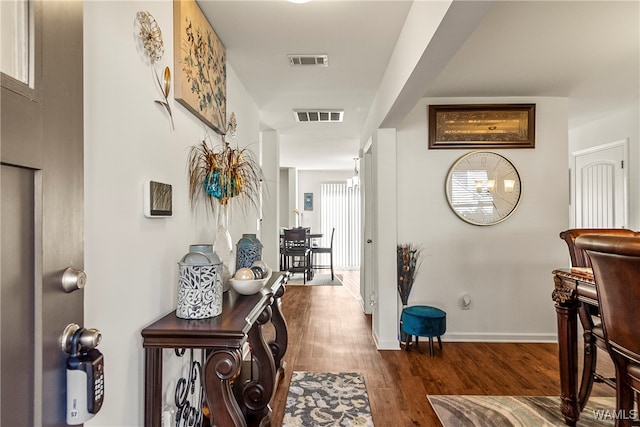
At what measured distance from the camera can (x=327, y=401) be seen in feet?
7.75

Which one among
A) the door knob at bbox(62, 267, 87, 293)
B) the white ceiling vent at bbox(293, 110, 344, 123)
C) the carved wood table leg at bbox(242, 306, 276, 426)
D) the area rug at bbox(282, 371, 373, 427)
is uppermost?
the white ceiling vent at bbox(293, 110, 344, 123)

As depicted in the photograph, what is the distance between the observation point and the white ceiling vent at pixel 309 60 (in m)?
2.63

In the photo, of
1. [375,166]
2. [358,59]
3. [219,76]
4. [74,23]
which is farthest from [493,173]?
[74,23]

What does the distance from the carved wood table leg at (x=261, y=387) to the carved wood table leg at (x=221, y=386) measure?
62cm

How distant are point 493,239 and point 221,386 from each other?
10.1ft

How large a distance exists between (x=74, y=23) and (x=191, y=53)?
1.12 m

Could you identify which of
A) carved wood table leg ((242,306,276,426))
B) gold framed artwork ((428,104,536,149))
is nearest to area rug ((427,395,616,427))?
carved wood table leg ((242,306,276,426))

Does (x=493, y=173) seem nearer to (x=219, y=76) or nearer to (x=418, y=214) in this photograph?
(x=418, y=214)

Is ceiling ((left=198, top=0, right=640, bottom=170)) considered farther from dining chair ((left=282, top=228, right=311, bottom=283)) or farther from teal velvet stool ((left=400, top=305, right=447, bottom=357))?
dining chair ((left=282, top=228, right=311, bottom=283))

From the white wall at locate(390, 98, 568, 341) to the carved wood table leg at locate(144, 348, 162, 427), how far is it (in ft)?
8.88

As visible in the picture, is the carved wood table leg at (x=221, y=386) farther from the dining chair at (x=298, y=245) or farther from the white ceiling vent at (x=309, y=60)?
the dining chair at (x=298, y=245)

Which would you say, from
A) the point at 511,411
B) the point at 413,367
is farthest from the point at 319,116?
the point at 511,411

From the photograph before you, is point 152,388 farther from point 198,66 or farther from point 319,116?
point 319,116

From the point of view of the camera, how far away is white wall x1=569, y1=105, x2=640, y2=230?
150 inches
